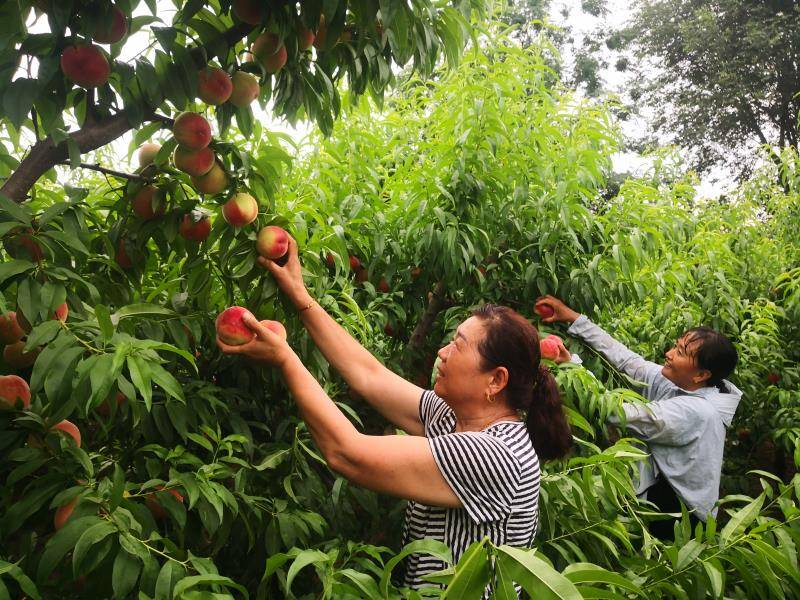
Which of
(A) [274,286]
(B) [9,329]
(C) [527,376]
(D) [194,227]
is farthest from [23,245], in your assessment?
(C) [527,376]

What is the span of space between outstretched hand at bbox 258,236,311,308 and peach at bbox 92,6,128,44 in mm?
579

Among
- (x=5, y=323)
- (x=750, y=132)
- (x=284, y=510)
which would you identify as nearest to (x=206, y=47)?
(x=5, y=323)

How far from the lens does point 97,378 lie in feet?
3.57

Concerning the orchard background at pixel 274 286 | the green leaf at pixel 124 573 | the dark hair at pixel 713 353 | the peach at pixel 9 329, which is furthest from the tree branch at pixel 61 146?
the dark hair at pixel 713 353

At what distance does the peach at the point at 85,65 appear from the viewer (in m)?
1.31

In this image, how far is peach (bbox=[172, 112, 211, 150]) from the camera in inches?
61.3

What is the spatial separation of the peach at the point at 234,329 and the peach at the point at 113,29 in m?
0.59

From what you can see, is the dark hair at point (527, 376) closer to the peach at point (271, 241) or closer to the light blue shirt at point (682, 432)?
the peach at point (271, 241)

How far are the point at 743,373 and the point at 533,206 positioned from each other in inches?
100.0

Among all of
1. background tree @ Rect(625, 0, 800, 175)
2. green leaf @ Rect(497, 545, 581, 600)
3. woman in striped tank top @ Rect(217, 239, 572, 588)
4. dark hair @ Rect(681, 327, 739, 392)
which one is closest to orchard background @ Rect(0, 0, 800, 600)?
green leaf @ Rect(497, 545, 581, 600)

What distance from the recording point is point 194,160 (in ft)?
5.18

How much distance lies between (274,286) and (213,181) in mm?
289

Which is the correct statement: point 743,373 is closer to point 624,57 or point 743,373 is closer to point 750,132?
point 750,132

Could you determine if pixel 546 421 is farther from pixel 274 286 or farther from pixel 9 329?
pixel 9 329
